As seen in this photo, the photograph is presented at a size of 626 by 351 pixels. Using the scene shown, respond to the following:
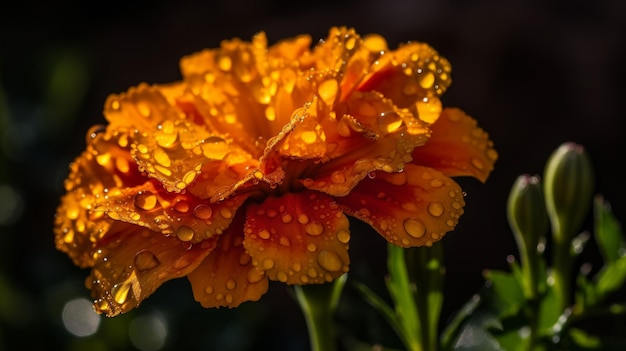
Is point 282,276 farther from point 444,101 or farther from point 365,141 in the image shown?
point 444,101

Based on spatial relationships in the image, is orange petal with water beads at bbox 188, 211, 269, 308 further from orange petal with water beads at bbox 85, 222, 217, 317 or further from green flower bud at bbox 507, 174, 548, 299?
green flower bud at bbox 507, 174, 548, 299

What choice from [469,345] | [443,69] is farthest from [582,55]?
[443,69]

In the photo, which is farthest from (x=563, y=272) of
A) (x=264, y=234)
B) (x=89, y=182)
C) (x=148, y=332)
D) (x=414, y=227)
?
(x=148, y=332)

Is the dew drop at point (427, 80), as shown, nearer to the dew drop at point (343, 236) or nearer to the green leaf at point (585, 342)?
the dew drop at point (343, 236)

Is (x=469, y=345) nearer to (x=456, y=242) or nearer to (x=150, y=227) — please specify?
(x=150, y=227)

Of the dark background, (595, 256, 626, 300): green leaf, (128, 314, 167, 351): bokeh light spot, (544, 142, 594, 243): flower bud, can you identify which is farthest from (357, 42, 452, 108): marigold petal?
(128, 314, 167, 351): bokeh light spot

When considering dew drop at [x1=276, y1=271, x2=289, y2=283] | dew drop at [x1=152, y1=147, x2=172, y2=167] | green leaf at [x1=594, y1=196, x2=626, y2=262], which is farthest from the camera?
green leaf at [x1=594, y1=196, x2=626, y2=262]

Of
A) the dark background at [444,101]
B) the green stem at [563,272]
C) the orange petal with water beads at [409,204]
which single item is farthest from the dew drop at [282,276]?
the dark background at [444,101]
